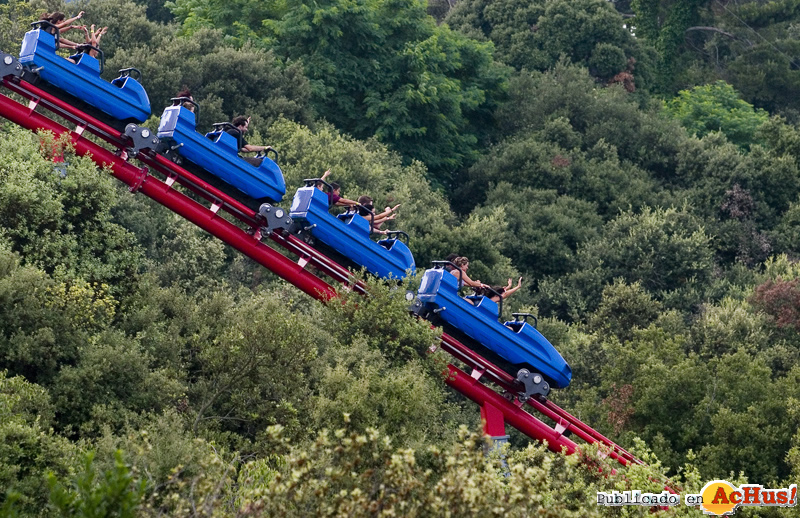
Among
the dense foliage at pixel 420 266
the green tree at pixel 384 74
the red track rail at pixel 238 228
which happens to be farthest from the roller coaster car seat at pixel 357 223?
the green tree at pixel 384 74

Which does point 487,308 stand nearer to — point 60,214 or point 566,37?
point 60,214

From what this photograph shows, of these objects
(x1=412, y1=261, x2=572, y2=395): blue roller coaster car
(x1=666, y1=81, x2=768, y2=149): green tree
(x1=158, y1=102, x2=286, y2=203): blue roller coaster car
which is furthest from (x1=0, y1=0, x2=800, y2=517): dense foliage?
(x1=158, y1=102, x2=286, y2=203): blue roller coaster car

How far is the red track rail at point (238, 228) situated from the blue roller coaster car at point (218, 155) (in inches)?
15.2

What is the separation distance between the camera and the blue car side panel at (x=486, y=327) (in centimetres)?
2484

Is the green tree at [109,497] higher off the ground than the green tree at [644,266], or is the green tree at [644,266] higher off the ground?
the green tree at [644,266]

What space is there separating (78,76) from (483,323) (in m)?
9.77

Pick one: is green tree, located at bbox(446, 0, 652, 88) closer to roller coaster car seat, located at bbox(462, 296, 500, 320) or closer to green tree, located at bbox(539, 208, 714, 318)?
green tree, located at bbox(539, 208, 714, 318)

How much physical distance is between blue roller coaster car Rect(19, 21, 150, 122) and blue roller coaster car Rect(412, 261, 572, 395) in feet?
23.3

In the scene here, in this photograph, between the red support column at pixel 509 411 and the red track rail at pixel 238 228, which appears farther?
the red support column at pixel 509 411

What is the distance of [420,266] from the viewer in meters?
40.3

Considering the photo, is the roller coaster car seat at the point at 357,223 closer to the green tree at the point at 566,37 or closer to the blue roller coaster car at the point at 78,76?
the blue roller coaster car at the point at 78,76

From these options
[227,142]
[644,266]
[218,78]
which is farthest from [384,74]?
[227,142]

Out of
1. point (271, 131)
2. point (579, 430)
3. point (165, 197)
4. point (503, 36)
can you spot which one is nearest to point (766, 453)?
point (579, 430)

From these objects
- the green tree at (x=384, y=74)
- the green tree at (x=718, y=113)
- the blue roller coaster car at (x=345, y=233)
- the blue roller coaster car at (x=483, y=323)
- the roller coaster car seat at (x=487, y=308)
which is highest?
the green tree at (x=718, y=113)
